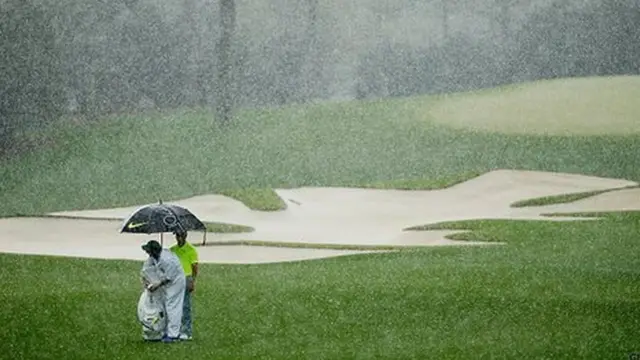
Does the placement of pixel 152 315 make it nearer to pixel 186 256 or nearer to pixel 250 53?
pixel 186 256

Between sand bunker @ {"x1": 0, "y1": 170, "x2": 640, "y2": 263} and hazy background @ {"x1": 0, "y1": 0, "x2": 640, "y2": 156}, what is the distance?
141 cm

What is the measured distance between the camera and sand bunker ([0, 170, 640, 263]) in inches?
400

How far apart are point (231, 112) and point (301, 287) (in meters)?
4.29

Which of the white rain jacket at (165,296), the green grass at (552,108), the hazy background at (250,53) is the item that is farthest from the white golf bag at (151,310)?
the hazy background at (250,53)

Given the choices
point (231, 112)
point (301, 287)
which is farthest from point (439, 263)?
point (231, 112)

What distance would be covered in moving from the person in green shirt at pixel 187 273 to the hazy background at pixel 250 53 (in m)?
5.59

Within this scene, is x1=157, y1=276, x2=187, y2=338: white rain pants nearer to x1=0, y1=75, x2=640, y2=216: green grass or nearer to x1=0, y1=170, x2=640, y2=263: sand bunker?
x1=0, y1=170, x2=640, y2=263: sand bunker

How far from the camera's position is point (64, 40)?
12453 millimetres

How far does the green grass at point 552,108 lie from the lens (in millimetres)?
11461

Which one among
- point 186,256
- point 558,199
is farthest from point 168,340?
point 558,199

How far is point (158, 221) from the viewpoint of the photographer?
21.6 feet

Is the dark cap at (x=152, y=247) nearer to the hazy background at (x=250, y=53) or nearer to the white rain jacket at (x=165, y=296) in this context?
the white rain jacket at (x=165, y=296)

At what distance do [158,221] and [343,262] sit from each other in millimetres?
3085

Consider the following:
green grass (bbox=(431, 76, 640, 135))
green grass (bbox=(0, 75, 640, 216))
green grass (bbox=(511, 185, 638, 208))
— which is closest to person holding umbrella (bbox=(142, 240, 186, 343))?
green grass (bbox=(0, 75, 640, 216))
